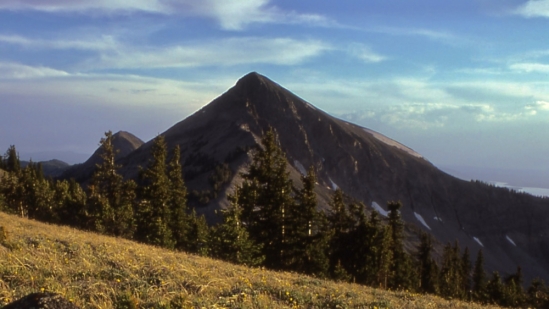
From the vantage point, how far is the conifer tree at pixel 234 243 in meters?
31.5

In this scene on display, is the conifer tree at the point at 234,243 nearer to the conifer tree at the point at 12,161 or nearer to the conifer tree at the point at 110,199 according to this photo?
the conifer tree at the point at 110,199

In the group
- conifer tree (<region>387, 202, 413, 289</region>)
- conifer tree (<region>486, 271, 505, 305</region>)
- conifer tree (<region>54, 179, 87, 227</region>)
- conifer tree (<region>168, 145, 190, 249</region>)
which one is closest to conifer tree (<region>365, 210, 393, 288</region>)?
conifer tree (<region>387, 202, 413, 289</region>)

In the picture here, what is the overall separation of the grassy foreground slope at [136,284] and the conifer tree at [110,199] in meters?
27.7

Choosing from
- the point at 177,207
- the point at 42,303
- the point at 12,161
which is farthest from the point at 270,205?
the point at 12,161

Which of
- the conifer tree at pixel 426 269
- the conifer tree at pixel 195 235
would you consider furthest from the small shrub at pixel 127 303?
the conifer tree at pixel 426 269

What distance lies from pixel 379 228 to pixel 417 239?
A: 377ft

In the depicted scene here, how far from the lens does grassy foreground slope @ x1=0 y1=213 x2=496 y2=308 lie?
8.64m

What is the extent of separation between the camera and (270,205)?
35312 mm

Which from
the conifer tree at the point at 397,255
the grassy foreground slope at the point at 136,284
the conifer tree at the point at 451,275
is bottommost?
the conifer tree at the point at 451,275

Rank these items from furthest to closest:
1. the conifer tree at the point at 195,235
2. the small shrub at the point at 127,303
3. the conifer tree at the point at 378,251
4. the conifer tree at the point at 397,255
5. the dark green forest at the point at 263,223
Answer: the conifer tree at the point at 397,255, the conifer tree at the point at 195,235, the conifer tree at the point at 378,251, the dark green forest at the point at 263,223, the small shrub at the point at 127,303

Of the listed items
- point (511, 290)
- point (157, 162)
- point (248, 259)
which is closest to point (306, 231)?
point (248, 259)

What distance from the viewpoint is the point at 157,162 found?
138ft

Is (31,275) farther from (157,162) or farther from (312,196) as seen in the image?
(157,162)

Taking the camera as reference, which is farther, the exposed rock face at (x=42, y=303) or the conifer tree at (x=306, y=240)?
the conifer tree at (x=306, y=240)
